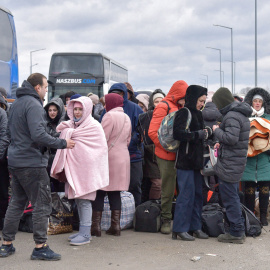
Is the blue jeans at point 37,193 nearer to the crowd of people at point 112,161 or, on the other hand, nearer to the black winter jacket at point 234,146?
the crowd of people at point 112,161

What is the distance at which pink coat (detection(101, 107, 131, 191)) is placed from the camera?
695cm

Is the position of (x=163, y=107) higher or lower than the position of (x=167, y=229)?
higher

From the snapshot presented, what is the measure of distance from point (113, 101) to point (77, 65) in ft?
53.3

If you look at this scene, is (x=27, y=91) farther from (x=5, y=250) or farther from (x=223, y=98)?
(x=223, y=98)

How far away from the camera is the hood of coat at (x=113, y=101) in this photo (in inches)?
280

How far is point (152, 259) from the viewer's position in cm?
571

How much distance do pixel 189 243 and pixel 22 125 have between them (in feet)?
8.26

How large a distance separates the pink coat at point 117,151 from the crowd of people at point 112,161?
0.01 meters

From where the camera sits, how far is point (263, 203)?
7.73 meters

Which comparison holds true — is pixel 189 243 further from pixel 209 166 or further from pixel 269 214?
pixel 269 214

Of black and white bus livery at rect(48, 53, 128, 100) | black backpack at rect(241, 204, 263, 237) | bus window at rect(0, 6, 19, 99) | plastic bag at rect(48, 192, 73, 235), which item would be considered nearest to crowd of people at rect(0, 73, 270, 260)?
black backpack at rect(241, 204, 263, 237)

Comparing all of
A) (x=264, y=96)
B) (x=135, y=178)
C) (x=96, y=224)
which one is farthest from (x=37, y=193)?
(x=264, y=96)

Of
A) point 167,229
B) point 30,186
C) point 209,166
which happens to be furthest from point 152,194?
point 30,186

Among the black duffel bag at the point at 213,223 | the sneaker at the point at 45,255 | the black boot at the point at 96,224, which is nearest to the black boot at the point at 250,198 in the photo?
the black duffel bag at the point at 213,223
